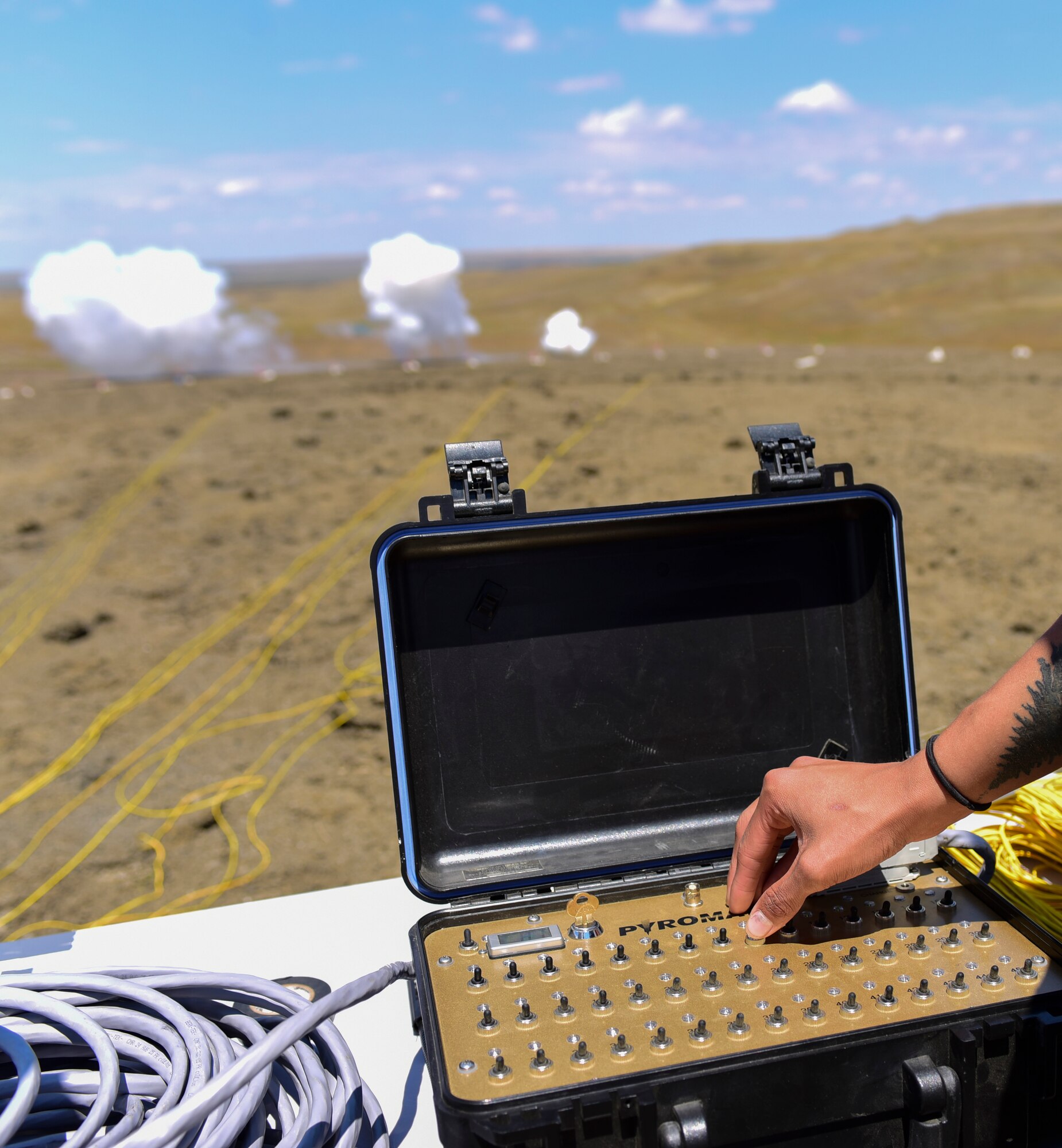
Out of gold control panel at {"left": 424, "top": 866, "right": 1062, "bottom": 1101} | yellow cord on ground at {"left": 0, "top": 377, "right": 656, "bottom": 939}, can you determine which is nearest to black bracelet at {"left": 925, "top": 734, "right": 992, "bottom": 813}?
gold control panel at {"left": 424, "top": 866, "right": 1062, "bottom": 1101}

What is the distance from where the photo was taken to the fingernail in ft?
4.06

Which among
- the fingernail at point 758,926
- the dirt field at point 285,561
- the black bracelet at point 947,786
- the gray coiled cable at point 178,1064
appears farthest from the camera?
the dirt field at point 285,561

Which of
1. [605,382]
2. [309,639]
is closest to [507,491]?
[309,639]

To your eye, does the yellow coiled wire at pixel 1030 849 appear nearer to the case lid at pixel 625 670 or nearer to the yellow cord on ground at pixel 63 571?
the case lid at pixel 625 670

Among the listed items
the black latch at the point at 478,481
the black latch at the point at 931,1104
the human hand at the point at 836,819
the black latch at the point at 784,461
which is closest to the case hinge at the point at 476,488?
the black latch at the point at 478,481

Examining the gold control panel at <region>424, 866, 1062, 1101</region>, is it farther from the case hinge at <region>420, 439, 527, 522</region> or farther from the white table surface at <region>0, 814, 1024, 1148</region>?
the case hinge at <region>420, 439, 527, 522</region>

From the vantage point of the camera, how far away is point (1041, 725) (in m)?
1.06

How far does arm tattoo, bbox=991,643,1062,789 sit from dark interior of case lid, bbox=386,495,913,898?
17.2 inches

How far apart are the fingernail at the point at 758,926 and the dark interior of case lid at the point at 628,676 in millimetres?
215

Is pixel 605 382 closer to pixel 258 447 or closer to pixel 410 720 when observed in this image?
pixel 258 447

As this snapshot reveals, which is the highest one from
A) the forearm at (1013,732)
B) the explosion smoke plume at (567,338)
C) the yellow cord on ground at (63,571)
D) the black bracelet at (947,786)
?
the explosion smoke plume at (567,338)

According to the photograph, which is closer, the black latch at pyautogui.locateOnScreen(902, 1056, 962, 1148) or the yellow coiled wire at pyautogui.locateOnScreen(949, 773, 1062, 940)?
the black latch at pyautogui.locateOnScreen(902, 1056, 962, 1148)

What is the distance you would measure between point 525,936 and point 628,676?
0.42 metres

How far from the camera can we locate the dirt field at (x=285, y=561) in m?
3.70
